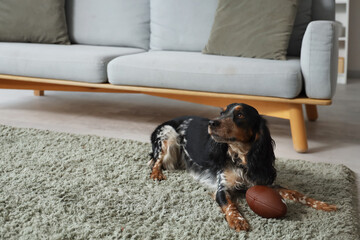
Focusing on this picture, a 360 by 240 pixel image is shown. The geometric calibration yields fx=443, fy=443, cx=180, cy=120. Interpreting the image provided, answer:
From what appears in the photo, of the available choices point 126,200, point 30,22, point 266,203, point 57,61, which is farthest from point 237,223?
point 30,22

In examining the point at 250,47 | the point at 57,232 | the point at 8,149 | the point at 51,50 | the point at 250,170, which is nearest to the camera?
the point at 57,232

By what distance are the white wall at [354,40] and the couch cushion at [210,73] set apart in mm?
2774

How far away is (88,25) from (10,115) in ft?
3.15

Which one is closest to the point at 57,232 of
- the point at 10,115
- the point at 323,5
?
the point at 10,115

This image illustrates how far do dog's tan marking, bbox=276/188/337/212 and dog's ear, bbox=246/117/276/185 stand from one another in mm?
87

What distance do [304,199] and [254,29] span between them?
1.35 m

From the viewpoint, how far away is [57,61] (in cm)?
306

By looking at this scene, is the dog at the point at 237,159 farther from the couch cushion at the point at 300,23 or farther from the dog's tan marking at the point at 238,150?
the couch cushion at the point at 300,23

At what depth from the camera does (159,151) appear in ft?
7.65

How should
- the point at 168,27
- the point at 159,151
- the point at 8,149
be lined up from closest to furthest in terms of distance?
the point at 159,151
the point at 8,149
the point at 168,27

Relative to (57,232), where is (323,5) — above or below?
above

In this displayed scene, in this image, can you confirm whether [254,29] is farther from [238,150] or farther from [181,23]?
[238,150]

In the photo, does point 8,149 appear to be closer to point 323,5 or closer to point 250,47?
point 250,47

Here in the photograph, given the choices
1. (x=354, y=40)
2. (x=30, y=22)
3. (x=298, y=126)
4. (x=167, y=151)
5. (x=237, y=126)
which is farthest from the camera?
(x=354, y=40)
